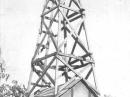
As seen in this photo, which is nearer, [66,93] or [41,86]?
[66,93]

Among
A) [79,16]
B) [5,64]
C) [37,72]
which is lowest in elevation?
[5,64]

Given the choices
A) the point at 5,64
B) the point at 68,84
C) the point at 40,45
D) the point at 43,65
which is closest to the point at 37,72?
the point at 43,65

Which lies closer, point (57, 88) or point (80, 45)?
point (57, 88)

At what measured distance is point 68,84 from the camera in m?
9.30

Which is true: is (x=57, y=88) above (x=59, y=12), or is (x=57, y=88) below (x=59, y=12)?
below

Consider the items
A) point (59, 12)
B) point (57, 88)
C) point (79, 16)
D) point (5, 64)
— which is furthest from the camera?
A: point (5, 64)

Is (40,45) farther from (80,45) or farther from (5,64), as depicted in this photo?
(5,64)

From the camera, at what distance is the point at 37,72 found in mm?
10594

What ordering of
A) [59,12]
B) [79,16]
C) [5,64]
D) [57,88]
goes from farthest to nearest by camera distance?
[5,64]
[79,16]
[59,12]
[57,88]

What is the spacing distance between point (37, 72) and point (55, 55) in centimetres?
159

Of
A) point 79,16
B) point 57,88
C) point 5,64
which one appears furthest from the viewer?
point 5,64

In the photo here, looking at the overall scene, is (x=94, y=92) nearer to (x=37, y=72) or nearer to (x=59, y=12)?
(x=37, y=72)

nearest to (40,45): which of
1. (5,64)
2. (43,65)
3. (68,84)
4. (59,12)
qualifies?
(43,65)

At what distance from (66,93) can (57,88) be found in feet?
1.11
